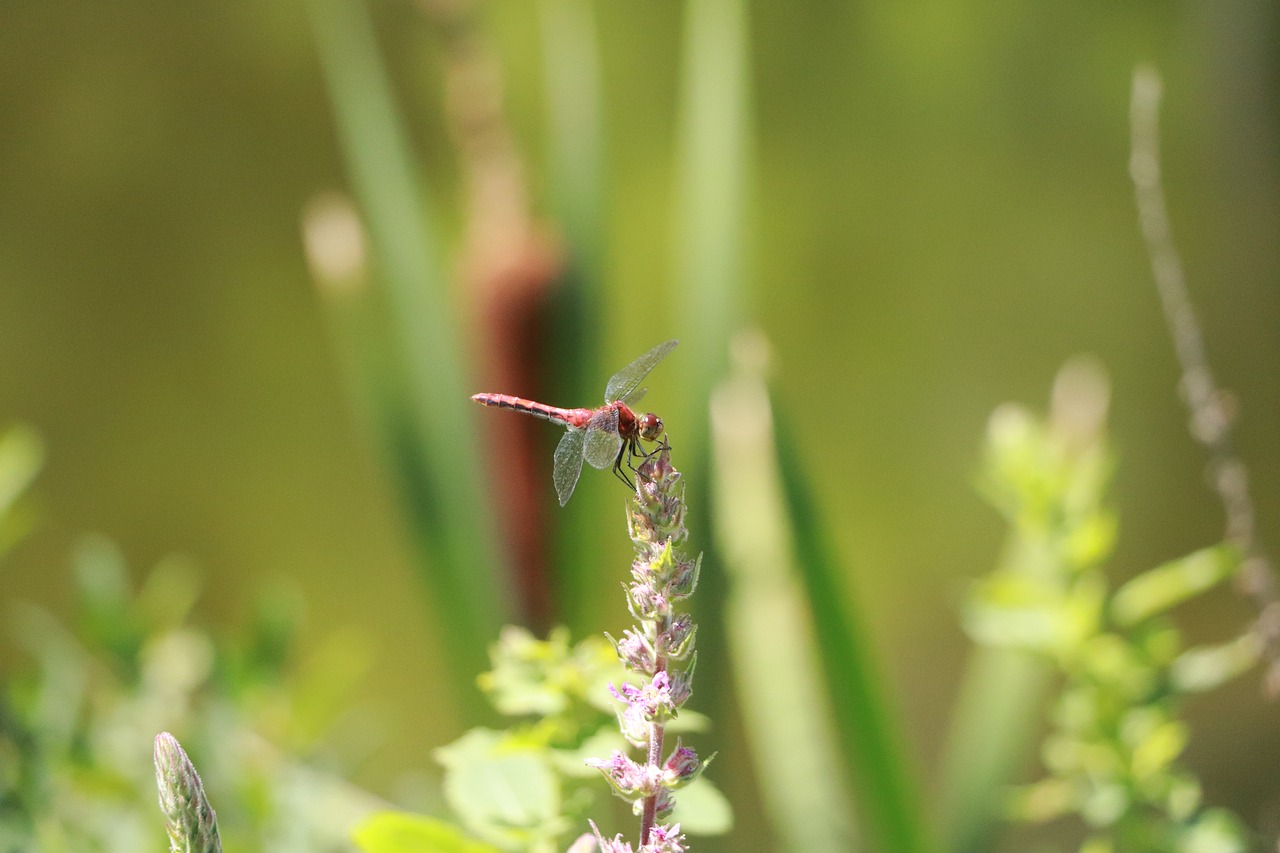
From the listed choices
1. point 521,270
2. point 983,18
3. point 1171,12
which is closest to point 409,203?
point 521,270

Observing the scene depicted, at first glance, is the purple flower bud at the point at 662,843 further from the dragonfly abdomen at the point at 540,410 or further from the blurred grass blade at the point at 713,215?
the blurred grass blade at the point at 713,215

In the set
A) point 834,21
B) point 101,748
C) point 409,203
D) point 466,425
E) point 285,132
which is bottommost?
point 101,748

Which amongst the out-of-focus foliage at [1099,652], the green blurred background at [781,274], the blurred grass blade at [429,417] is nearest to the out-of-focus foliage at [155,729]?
A: the blurred grass blade at [429,417]

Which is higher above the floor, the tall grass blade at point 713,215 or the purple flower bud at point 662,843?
the tall grass blade at point 713,215

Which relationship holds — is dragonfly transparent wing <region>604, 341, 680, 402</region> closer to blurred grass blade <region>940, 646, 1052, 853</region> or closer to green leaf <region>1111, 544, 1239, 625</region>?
green leaf <region>1111, 544, 1239, 625</region>

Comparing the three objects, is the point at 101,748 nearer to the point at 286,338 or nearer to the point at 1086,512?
the point at 1086,512

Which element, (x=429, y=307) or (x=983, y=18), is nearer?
(x=429, y=307)

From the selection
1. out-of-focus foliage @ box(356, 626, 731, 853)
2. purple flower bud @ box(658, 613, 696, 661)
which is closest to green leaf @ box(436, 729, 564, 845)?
out-of-focus foliage @ box(356, 626, 731, 853)

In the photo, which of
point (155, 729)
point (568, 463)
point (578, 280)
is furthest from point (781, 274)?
point (568, 463)
